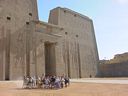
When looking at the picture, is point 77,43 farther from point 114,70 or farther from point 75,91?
point 75,91

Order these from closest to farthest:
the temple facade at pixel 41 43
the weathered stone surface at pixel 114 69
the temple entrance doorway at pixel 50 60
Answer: the temple facade at pixel 41 43, the temple entrance doorway at pixel 50 60, the weathered stone surface at pixel 114 69

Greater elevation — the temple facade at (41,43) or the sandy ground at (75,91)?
the temple facade at (41,43)

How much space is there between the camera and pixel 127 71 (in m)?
37.4

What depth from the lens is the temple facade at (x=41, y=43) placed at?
24.4 m

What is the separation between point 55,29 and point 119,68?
15.1 metres

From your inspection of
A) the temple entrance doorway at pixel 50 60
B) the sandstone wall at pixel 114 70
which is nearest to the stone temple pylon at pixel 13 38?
the temple entrance doorway at pixel 50 60

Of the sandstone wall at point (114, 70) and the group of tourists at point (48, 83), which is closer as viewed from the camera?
the group of tourists at point (48, 83)

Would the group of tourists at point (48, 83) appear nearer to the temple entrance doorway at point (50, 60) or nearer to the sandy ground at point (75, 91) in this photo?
the sandy ground at point (75, 91)

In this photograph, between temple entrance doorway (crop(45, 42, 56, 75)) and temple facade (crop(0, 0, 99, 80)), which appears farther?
temple entrance doorway (crop(45, 42, 56, 75))

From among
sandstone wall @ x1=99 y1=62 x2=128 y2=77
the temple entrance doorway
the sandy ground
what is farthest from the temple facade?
the sandy ground

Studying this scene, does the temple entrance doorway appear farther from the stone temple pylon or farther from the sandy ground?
the sandy ground

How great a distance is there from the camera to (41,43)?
27.6 metres

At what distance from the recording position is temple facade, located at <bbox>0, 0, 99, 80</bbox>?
80.0 ft

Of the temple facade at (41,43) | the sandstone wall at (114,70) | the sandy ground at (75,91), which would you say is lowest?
the sandy ground at (75,91)
